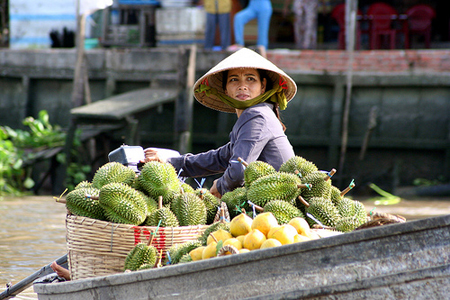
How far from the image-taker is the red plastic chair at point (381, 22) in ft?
30.7

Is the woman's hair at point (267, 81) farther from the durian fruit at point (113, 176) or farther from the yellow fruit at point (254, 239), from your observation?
the yellow fruit at point (254, 239)

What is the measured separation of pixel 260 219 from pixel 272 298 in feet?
1.20

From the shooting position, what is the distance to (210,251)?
2.18 m

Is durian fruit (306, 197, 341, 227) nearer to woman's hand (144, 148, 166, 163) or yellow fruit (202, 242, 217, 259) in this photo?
yellow fruit (202, 242, 217, 259)

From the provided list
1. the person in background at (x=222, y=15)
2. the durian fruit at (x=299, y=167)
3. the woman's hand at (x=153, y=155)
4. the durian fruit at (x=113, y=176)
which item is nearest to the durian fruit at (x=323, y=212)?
the durian fruit at (x=299, y=167)

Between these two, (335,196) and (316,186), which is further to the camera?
(335,196)

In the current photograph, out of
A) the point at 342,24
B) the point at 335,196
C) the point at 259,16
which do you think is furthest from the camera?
the point at 342,24

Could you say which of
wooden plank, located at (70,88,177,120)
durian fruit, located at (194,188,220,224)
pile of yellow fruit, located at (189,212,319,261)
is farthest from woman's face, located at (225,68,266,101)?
wooden plank, located at (70,88,177,120)

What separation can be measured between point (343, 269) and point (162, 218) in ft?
3.31

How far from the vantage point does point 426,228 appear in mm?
1855

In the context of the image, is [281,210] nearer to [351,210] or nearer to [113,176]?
[351,210]

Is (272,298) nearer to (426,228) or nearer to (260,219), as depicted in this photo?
(260,219)

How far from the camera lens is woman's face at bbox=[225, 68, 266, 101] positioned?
3.47m

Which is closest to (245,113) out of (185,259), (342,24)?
(185,259)
